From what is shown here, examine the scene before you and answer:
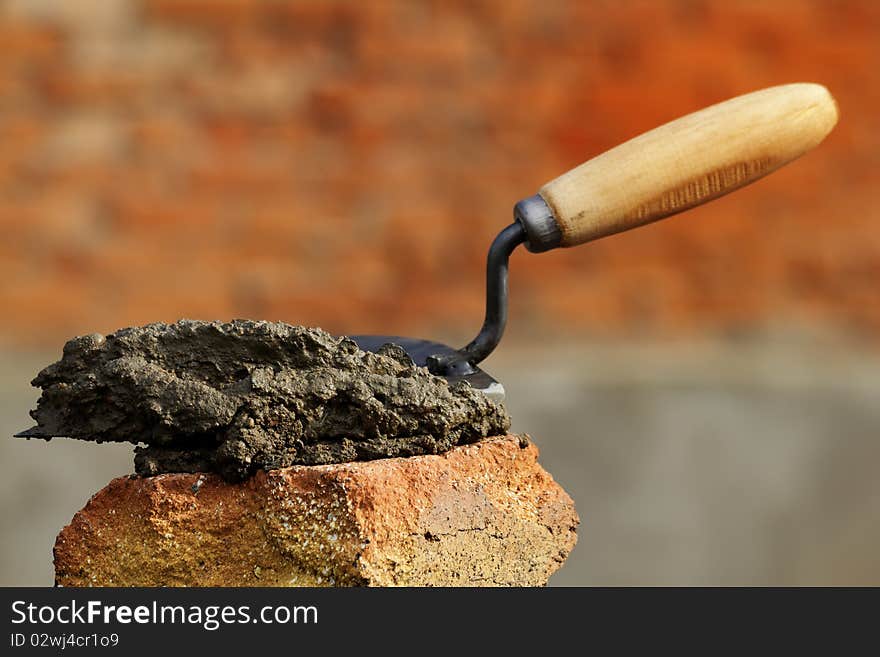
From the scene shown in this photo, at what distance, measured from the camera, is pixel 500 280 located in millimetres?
→ 959

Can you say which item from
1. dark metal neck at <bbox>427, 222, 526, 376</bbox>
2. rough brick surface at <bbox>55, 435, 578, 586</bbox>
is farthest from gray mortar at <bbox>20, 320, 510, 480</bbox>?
dark metal neck at <bbox>427, 222, 526, 376</bbox>

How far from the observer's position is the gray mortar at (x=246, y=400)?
73cm

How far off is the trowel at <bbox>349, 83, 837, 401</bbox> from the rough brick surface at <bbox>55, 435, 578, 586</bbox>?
0.14m

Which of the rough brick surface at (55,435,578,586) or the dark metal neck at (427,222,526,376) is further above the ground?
the dark metal neck at (427,222,526,376)

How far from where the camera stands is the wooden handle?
2.96ft

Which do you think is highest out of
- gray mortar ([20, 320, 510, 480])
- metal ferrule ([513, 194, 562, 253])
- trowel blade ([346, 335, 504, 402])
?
metal ferrule ([513, 194, 562, 253])

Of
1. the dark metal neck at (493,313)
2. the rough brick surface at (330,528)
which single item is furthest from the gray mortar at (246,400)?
the dark metal neck at (493,313)

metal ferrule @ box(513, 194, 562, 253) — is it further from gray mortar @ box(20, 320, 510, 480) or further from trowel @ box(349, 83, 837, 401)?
gray mortar @ box(20, 320, 510, 480)

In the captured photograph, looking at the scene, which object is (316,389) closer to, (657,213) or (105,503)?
(105,503)

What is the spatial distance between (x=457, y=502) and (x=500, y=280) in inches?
10.3

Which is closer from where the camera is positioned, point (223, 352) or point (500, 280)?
point (223, 352)

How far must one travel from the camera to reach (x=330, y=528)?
2.30ft

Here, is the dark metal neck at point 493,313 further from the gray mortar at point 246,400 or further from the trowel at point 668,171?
the gray mortar at point 246,400

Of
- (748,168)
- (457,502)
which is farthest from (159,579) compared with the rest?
(748,168)
